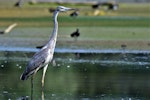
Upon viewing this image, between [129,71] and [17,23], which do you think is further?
[17,23]

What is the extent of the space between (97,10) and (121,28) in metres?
11.3

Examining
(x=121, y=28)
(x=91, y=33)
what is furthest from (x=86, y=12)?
(x=91, y=33)

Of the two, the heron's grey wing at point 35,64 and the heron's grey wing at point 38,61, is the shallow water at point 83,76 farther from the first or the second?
the heron's grey wing at point 38,61

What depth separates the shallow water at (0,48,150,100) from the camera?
13.1 metres

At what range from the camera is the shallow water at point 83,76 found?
13141 mm

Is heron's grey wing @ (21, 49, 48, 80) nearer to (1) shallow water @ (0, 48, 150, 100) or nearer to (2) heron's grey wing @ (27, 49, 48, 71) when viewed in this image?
(2) heron's grey wing @ (27, 49, 48, 71)

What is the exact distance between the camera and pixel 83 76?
53.0 ft

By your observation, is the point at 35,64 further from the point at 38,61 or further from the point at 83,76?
the point at 83,76

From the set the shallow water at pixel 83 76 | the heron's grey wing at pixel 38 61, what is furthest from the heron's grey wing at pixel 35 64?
the shallow water at pixel 83 76

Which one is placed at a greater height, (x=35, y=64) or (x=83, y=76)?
(x=35, y=64)

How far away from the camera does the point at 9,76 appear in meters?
15.9

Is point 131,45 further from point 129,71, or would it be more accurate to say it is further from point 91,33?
point 129,71

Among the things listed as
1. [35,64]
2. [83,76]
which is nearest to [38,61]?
[35,64]

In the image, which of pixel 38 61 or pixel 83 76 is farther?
pixel 83 76
